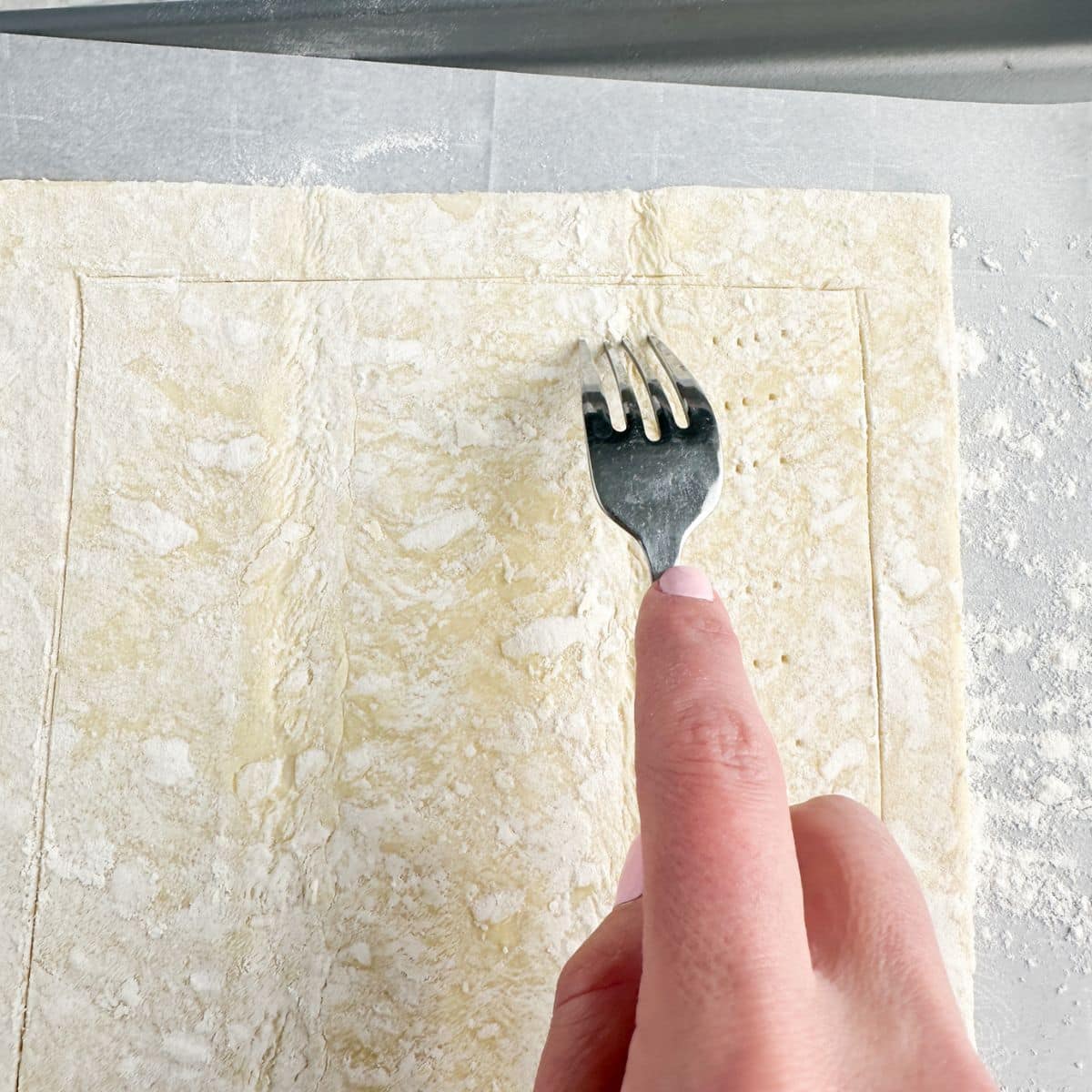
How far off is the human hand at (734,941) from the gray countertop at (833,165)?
456 mm

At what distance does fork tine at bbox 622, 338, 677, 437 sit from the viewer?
842 millimetres

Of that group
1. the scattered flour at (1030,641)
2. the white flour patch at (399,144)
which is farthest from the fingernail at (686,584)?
the white flour patch at (399,144)

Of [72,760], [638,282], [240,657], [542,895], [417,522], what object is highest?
[638,282]

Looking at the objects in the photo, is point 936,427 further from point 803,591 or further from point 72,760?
point 72,760

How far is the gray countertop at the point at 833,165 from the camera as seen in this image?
1.01m

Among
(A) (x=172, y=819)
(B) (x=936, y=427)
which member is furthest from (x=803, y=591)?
(A) (x=172, y=819)

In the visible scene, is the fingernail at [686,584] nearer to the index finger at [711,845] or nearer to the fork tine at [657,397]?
the index finger at [711,845]

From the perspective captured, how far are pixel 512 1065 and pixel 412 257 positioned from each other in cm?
82

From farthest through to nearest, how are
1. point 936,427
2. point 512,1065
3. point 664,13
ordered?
point 664,13 < point 936,427 < point 512,1065

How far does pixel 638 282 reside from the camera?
3.19 ft

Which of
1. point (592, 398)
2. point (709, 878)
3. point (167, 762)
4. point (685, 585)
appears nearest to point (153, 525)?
point (167, 762)

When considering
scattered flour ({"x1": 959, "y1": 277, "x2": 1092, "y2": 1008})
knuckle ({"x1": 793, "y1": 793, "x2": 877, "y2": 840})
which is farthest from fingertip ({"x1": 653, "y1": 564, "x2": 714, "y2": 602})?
scattered flour ({"x1": 959, "y1": 277, "x2": 1092, "y2": 1008})

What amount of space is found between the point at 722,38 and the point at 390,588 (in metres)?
0.83

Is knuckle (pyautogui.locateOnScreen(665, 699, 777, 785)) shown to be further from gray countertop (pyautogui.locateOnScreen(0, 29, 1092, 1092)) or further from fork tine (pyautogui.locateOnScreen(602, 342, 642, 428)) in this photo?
gray countertop (pyautogui.locateOnScreen(0, 29, 1092, 1092))
